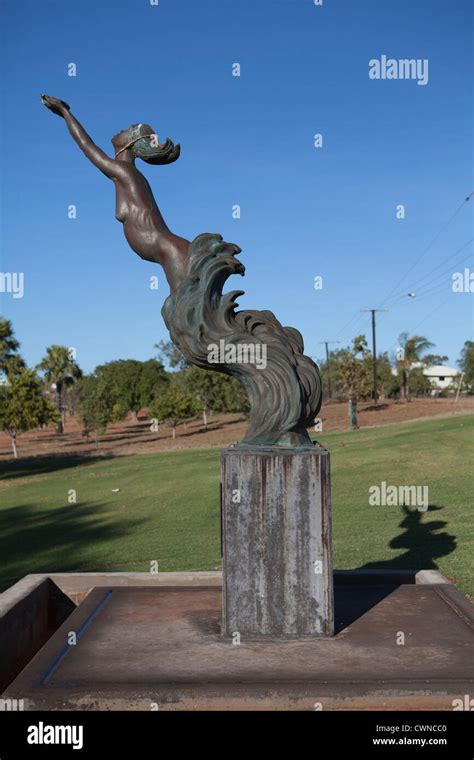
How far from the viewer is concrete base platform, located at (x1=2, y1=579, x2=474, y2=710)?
4.60 m

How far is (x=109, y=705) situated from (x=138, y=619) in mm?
1731

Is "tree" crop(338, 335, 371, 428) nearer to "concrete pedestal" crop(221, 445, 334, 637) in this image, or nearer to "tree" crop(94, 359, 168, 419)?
"tree" crop(94, 359, 168, 419)

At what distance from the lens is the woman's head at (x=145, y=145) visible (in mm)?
6539

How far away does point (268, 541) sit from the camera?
18.9 feet

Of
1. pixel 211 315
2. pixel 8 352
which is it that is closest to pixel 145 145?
pixel 211 315

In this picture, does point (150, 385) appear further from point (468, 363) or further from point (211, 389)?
point (468, 363)

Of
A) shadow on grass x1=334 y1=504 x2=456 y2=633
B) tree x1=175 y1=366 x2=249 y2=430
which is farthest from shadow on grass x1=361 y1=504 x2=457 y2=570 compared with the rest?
tree x1=175 y1=366 x2=249 y2=430

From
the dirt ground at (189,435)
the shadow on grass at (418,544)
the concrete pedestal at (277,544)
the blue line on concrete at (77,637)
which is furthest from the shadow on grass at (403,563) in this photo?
the dirt ground at (189,435)

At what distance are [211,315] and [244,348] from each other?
0.41 m

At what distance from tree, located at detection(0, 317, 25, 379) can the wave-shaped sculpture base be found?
2929 cm

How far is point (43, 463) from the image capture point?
35.8m

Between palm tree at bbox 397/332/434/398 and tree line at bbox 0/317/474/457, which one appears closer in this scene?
tree line at bbox 0/317/474/457

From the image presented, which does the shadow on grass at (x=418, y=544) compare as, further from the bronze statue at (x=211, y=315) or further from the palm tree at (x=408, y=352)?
the palm tree at (x=408, y=352)
